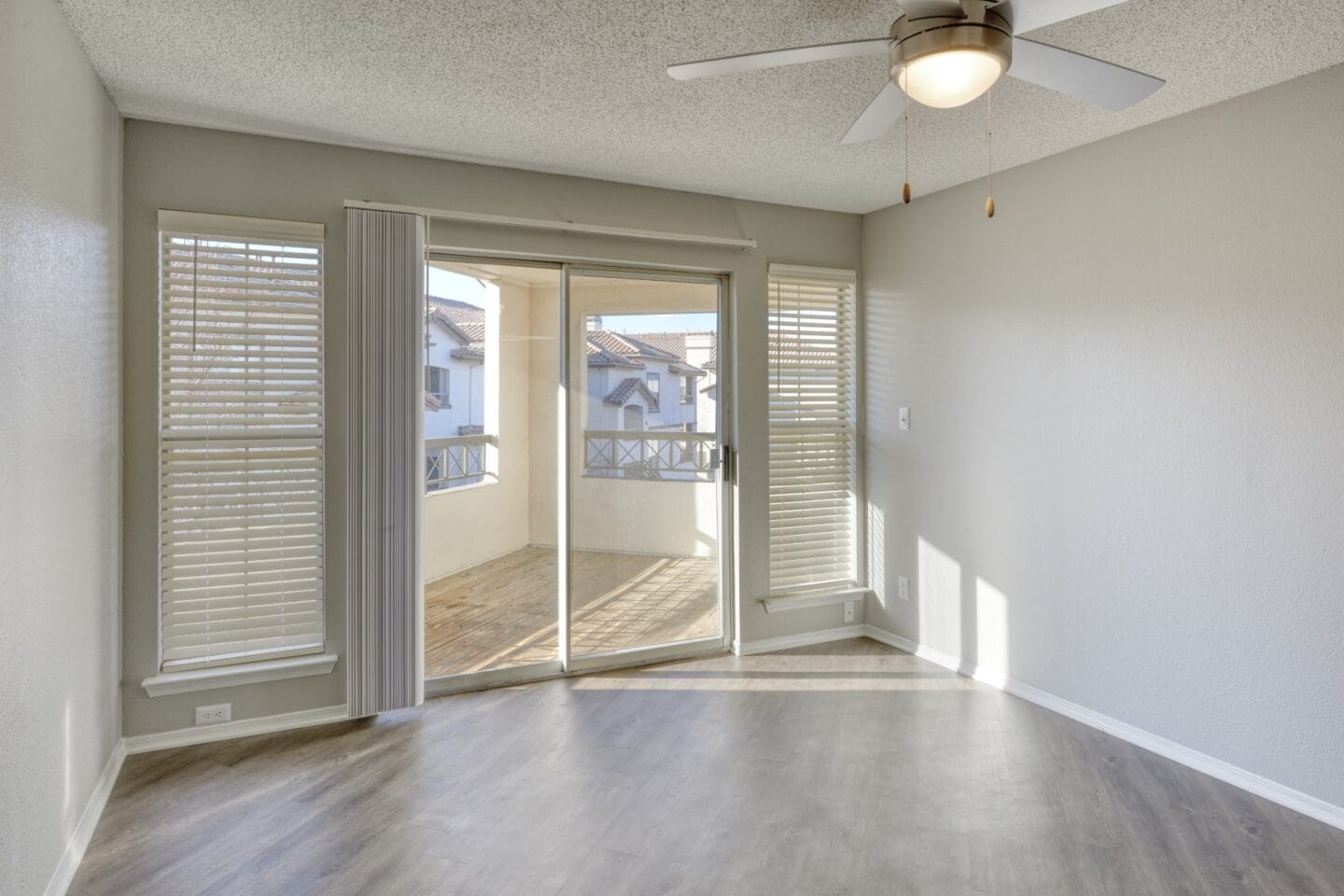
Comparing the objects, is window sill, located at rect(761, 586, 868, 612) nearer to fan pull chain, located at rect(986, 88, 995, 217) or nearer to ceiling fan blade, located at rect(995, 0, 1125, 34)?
fan pull chain, located at rect(986, 88, 995, 217)

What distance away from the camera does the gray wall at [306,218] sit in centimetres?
304

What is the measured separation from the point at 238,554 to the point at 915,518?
3.38 meters

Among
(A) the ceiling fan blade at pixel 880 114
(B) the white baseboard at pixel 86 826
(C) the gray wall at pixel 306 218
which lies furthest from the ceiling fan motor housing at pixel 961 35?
(B) the white baseboard at pixel 86 826

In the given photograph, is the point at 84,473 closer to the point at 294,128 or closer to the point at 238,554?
the point at 238,554

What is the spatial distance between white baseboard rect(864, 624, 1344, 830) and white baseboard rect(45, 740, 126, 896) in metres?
3.74

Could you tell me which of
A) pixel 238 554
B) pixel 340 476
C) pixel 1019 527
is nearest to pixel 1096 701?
pixel 1019 527

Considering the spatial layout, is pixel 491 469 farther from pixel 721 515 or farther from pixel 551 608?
pixel 721 515

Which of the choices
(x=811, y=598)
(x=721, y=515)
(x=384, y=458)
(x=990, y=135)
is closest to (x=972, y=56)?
(x=990, y=135)

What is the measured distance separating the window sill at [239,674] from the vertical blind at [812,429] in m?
2.41

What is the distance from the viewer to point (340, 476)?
11.0ft

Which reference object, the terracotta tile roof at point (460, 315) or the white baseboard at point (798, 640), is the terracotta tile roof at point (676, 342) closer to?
the terracotta tile roof at point (460, 315)

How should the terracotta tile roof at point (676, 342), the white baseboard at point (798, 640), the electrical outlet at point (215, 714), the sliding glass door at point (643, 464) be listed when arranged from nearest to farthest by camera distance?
1. the electrical outlet at point (215, 714)
2. the sliding glass door at point (643, 464)
3. the terracotta tile roof at point (676, 342)
4. the white baseboard at point (798, 640)

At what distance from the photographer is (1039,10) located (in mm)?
1660

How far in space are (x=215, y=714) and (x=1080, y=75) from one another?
12.3 ft
